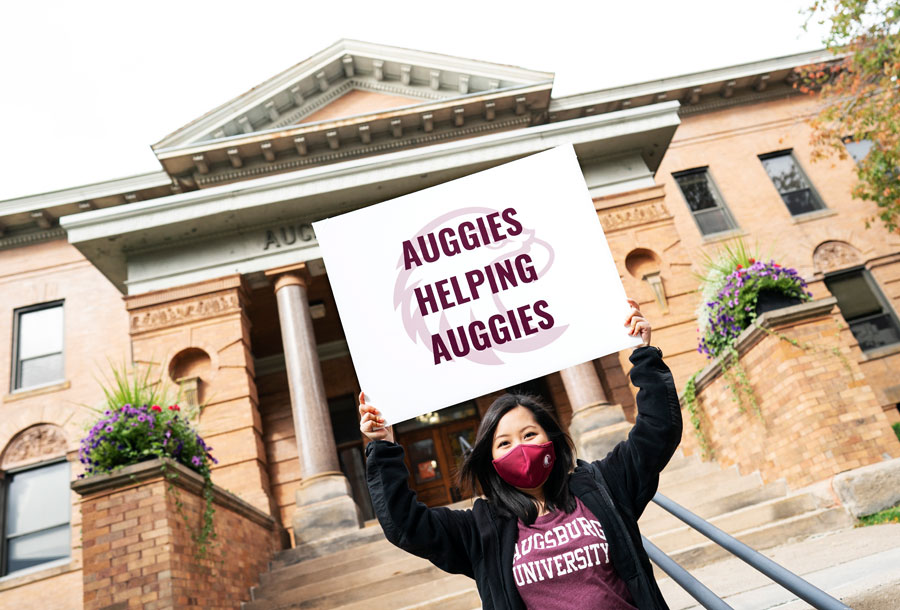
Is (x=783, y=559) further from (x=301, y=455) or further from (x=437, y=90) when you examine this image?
(x=437, y=90)

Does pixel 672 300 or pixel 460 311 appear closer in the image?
pixel 460 311

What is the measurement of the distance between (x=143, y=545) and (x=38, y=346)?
12.7m

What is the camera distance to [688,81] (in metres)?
18.0

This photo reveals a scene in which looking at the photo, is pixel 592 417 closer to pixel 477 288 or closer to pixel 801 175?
pixel 477 288

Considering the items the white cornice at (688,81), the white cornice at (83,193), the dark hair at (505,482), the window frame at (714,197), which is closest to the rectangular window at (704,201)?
the window frame at (714,197)

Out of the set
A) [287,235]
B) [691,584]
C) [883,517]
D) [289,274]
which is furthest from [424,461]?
[691,584]

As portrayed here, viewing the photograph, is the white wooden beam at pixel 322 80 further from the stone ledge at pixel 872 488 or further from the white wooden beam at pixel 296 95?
the stone ledge at pixel 872 488

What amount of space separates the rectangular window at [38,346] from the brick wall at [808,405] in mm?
15868

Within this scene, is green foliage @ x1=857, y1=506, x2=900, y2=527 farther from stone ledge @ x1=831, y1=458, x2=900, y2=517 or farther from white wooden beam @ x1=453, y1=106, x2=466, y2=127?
white wooden beam @ x1=453, y1=106, x2=466, y2=127

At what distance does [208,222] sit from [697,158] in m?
13.8

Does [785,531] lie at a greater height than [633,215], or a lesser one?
lesser

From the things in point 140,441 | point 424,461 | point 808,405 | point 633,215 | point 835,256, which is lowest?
point 808,405

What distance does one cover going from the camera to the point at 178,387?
35.8 ft

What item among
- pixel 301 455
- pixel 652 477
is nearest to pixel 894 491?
pixel 652 477
